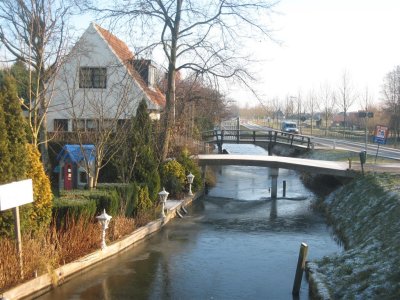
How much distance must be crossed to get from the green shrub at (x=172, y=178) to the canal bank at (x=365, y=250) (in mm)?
6902

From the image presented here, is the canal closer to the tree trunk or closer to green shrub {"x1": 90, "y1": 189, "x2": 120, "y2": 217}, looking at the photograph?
green shrub {"x1": 90, "y1": 189, "x2": 120, "y2": 217}

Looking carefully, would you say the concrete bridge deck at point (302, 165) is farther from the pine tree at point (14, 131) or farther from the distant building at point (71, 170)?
the pine tree at point (14, 131)

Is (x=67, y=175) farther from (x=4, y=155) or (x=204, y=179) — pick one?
(x=204, y=179)

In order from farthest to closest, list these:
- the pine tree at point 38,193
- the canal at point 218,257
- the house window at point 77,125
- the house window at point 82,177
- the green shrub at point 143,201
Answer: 1. the house window at point 82,177
2. the green shrub at point 143,201
3. the house window at point 77,125
4. the pine tree at point 38,193
5. the canal at point 218,257

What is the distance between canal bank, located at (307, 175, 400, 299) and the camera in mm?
9461

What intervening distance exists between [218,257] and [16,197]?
6728mm

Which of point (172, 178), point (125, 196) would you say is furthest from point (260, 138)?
point (125, 196)

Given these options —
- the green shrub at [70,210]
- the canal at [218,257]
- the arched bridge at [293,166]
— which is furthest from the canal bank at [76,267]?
the arched bridge at [293,166]

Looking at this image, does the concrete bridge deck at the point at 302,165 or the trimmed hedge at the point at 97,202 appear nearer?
the trimmed hedge at the point at 97,202

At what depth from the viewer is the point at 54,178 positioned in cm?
2319

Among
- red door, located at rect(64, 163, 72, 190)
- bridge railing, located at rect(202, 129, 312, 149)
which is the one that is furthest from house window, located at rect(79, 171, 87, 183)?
bridge railing, located at rect(202, 129, 312, 149)

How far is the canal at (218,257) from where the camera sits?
11.1m

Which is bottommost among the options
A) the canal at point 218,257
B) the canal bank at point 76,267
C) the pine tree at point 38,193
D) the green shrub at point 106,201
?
the canal at point 218,257

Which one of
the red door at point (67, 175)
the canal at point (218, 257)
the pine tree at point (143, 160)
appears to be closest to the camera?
the canal at point (218, 257)
